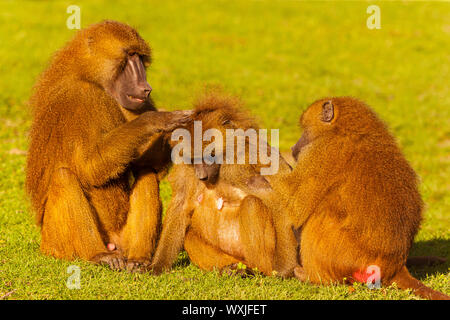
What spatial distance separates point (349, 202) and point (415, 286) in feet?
2.64

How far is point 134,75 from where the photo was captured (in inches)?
226

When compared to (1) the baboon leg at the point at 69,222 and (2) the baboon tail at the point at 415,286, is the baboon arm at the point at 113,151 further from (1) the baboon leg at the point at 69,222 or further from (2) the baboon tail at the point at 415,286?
(2) the baboon tail at the point at 415,286

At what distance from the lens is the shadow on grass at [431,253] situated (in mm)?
6062

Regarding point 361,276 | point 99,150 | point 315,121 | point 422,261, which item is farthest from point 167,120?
point 422,261

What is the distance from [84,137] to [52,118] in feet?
1.20

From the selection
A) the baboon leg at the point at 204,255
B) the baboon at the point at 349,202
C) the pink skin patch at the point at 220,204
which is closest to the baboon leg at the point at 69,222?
the baboon leg at the point at 204,255

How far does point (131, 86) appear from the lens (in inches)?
225

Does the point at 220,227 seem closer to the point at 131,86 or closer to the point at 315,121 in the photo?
the point at 315,121

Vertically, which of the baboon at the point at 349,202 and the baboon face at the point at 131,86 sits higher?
the baboon face at the point at 131,86

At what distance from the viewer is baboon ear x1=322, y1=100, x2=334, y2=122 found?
18.3 feet

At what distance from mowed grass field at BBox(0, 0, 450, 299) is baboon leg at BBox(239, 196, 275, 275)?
0.17 meters

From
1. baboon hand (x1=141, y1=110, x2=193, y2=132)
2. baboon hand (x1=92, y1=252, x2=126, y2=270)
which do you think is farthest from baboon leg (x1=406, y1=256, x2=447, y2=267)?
baboon hand (x1=92, y1=252, x2=126, y2=270)

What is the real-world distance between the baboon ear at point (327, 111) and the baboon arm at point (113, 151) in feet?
4.58

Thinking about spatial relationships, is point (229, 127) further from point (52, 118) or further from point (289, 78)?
point (289, 78)
